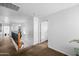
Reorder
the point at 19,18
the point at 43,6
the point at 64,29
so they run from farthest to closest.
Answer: the point at 19,18 < the point at 64,29 < the point at 43,6

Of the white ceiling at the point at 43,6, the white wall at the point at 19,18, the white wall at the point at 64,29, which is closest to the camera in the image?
the white ceiling at the point at 43,6

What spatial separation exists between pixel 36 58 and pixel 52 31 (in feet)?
12.3

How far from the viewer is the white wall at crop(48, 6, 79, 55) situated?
113 inches

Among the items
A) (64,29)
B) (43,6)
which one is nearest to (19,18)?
(43,6)

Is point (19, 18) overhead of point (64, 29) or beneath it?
overhead

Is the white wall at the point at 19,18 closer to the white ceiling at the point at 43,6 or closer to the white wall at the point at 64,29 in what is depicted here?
the white ceiling at the point at 43,6

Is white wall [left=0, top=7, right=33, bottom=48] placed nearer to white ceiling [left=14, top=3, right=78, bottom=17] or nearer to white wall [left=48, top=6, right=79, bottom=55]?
white ceiling [left=14, top=3, right=78, bottom=17]

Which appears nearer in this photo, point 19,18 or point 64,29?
point 64,29

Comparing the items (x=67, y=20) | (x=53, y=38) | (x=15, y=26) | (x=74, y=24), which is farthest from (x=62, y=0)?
(x=15, y=26)

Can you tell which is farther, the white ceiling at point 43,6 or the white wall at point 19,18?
the white wall at point 19,18

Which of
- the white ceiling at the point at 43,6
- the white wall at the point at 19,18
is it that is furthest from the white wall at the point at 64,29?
the white wall at the point at 19,18

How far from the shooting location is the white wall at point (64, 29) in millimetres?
2876

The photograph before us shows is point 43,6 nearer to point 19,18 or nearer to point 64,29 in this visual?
point 64,29

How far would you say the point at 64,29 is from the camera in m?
3.38
